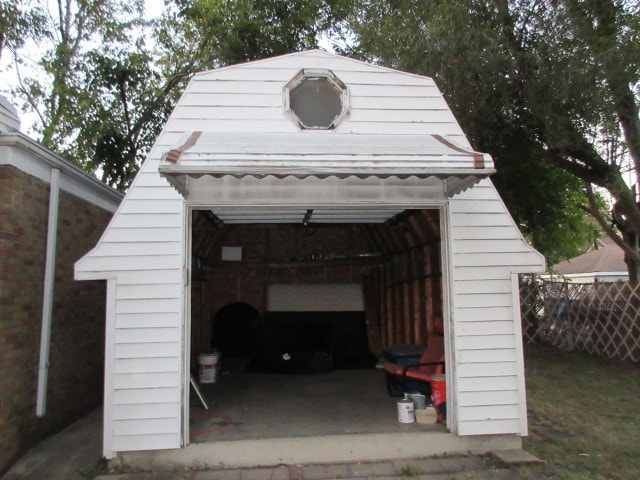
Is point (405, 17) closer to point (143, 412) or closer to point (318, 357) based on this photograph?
point (318, 357)

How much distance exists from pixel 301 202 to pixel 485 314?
2004mm

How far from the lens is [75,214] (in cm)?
605

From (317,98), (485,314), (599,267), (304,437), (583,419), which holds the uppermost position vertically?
(317,98)

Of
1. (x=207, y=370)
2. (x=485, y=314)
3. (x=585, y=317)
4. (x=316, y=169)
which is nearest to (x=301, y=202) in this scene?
(x=316, y=169)

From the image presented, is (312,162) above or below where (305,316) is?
above

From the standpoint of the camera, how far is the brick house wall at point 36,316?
175 inches

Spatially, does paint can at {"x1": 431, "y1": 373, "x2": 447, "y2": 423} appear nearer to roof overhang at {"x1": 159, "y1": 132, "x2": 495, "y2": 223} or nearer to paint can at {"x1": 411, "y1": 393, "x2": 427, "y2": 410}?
paint can at {"x1": 411, "y1": 393, "x2": 427, "y2": 410}

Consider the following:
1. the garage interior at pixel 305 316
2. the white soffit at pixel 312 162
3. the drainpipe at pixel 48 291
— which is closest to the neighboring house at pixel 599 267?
the garage interior at pixel 305 316

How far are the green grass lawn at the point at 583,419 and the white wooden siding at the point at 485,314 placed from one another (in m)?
0.54

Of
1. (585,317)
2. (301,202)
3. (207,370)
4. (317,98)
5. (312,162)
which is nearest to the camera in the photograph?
(312,162)

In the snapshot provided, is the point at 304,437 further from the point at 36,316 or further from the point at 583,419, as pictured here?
the point at 583,419

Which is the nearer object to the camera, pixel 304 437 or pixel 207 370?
pixel 304 437

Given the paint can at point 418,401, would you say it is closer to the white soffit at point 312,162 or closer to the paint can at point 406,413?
the paint can at point 406,413

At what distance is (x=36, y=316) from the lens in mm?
4953
